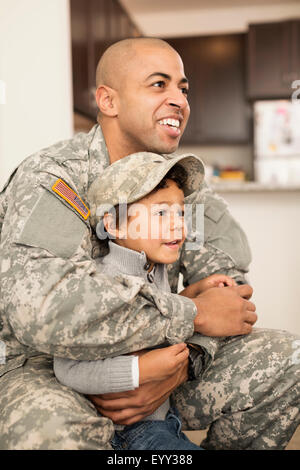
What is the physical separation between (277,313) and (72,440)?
202cm

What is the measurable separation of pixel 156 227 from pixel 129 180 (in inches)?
5.1

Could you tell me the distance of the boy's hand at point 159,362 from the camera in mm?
1039

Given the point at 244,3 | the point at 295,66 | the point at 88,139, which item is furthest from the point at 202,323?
the point at 244,3

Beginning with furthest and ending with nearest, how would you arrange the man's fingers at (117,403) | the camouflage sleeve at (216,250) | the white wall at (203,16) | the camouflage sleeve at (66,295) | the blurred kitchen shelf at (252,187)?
1. the white wall at (203,16)
2. the blurred kitchen shelf at (252,187)
3. the camouflage sleeve at (216,250)
4. the man's fingers at (117,403)
5. the camouflage sleeve at (66,295)

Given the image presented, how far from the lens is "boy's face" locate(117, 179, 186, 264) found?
1114mm

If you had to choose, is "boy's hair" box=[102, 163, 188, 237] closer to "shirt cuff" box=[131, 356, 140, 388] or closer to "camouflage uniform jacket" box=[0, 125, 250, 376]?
"camouflage uniform jacket" box=[0, 125, 250, 376]

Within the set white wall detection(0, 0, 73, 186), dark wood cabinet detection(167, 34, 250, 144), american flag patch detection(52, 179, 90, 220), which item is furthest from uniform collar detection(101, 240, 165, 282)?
dark wood cabinet detection(167, 34, 250, 144)

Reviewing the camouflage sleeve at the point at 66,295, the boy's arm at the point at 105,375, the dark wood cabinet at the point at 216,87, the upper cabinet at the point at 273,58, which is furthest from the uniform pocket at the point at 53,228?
the dark wood cabinet at the point at 216,87

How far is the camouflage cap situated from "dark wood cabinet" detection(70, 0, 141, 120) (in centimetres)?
187

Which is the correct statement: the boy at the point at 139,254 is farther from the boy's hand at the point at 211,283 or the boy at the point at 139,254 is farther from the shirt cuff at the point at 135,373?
the boy's hand at the point at 211,283

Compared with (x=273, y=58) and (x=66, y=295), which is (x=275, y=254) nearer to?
(x=66, y=295)

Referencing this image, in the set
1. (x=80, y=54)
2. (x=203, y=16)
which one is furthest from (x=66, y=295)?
(x=203, y=16)

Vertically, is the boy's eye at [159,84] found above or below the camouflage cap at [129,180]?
above

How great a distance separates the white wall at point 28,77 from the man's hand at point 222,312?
1430 mm
